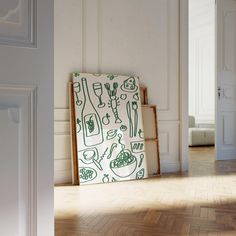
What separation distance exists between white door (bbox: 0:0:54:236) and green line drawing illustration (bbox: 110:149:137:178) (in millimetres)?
2775

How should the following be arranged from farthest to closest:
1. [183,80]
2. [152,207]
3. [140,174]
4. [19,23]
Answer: [183,80] → [140,174] → [152,207] → [19,23]

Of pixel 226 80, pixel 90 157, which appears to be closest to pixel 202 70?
pixel 226 80

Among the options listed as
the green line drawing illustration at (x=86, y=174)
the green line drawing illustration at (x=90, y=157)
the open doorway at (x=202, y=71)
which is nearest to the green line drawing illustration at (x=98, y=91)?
the green line drawing illustration at (x=90, y=157)

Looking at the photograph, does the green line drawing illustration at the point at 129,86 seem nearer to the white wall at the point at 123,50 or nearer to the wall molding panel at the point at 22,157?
the white wall at the point at 123,50

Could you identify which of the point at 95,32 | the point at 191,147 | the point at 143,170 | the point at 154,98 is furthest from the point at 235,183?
the point at 191,147

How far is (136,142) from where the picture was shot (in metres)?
4.20

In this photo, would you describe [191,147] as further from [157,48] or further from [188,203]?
[188,203]

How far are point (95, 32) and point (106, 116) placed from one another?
1086 millimetres

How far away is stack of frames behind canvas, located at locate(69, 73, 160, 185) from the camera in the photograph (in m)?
3.88

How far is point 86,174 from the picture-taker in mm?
3848

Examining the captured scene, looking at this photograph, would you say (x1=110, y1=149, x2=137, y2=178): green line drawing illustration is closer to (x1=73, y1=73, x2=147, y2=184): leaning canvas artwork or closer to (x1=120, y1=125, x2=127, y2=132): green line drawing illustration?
(x1=73, y1=73, x2=147, y2=184): leaning canvas artwork

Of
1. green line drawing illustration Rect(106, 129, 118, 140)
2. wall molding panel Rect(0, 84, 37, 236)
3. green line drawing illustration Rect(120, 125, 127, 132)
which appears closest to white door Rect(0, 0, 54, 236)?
wall molding panel Rect(0, 84, 37, 236)

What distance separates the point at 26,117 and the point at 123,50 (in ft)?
10.8

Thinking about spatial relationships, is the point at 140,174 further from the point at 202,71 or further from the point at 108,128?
the point at 202,71
